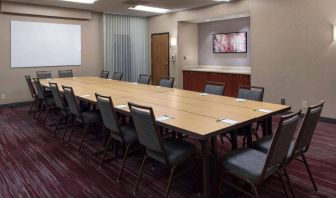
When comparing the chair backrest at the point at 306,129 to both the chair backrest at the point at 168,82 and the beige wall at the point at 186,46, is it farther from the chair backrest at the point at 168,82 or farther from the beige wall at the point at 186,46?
the beige wall at the point at 186,46

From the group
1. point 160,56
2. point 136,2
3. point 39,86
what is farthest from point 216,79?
point 39,86

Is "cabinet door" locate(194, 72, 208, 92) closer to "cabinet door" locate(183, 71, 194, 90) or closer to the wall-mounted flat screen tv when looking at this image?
"cabinet door" locate(183, 71, 194, 90)

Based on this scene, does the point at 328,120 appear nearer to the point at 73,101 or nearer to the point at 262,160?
the point at 262,160

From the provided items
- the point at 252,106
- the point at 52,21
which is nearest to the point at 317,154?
the point at 252,106

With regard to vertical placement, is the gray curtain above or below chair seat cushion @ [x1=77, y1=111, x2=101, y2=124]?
above

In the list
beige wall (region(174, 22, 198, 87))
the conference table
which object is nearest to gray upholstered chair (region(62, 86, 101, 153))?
the conference table

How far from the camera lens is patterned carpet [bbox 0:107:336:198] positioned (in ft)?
8.37

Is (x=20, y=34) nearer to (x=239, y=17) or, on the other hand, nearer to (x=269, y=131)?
(x=239, y=17)

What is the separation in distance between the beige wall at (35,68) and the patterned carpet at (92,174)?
3.08 m

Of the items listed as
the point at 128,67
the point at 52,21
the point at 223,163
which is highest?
the point at 52,21

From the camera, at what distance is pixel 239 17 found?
6871 millimetres

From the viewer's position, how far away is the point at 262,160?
6.98 ft

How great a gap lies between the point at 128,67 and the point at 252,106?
613cm

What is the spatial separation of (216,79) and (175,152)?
4.86 metres
